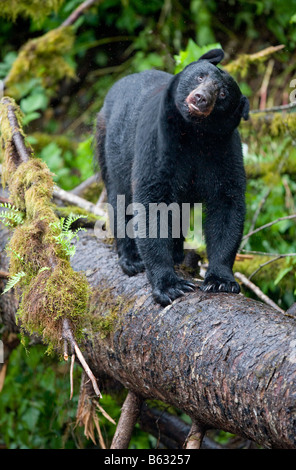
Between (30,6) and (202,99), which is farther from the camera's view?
(30,6)

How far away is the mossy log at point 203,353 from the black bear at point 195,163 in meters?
0.25

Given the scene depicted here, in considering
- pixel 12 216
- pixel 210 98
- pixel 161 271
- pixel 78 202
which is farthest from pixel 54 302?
pixel 78 202

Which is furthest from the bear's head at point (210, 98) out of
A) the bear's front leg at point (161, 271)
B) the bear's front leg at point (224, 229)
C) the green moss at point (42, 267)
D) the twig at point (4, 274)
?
the twig at point (4, 274)

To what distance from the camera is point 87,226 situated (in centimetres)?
434

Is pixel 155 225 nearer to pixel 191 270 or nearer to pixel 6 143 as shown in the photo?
pixel 191 270

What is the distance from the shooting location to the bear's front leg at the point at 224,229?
3408 millimetres

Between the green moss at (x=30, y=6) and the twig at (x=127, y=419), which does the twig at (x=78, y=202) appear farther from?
the green moss at (x=30, y=6)

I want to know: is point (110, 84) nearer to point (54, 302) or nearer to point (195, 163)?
point (195, 163)

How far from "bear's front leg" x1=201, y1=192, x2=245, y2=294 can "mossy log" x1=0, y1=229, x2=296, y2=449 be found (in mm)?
446

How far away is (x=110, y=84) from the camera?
855 centimetres

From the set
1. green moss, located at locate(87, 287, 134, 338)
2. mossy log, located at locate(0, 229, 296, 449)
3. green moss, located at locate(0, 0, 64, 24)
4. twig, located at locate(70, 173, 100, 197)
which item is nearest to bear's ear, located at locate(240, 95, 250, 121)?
mossy log, located at locate(0, 229, 296, 449)

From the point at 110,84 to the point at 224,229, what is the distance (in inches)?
222
